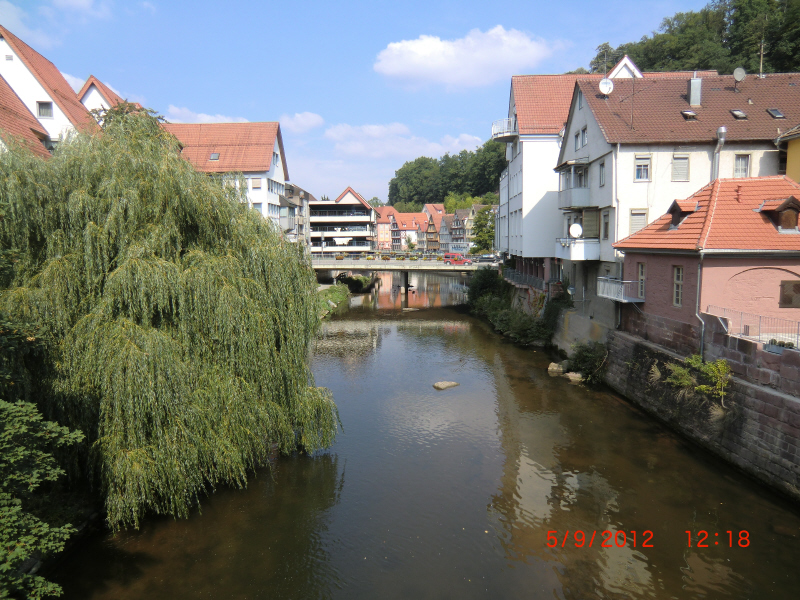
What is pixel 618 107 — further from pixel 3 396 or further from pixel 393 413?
pixel 3 396

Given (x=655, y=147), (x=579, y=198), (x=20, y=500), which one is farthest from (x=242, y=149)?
(x=20, y=500)

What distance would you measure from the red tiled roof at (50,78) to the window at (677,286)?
27.1m

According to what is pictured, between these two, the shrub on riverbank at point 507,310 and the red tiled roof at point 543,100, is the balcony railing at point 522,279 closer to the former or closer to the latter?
the shrub on riverbank at point 507,310

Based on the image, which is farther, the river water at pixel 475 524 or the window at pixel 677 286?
the window at pixel 677 286

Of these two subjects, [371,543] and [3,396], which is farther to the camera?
[371,543]

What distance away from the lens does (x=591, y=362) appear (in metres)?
22.6

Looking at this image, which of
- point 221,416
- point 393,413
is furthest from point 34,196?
point 393,413

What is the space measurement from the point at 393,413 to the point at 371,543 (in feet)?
26.5

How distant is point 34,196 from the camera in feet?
36.0

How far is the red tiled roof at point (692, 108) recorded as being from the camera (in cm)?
2311

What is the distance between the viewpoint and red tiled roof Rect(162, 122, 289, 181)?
1772 inches

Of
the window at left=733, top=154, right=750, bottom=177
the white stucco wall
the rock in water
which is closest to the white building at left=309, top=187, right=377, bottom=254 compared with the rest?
the white stucco wall

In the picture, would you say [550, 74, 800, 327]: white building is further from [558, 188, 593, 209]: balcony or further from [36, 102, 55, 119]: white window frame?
[36, 102, 55, 119]: white window frame

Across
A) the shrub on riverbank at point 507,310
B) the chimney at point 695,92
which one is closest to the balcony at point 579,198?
the shrub on riverbank at point 507,310
